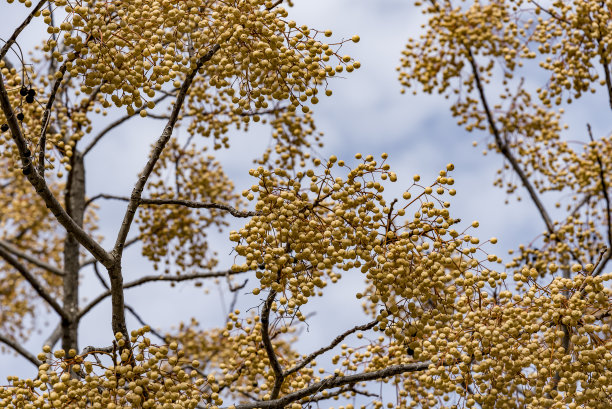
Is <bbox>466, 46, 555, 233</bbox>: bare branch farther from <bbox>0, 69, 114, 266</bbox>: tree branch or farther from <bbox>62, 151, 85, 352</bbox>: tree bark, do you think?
<bbox>0, 69, 114, 266</bbox>: tree branch

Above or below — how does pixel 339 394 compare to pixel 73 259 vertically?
below

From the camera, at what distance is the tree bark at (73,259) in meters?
9.38

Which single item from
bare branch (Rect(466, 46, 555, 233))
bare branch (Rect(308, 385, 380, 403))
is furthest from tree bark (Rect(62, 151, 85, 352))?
bare branch (Rect(466, 46, 555, 233))

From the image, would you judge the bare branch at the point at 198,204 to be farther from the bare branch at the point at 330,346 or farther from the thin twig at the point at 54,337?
the thin twig at the point at 54,337

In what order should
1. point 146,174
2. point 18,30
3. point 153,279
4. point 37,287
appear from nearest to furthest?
point 18,30 → point 146,174 → point 37,287 → point 153,279

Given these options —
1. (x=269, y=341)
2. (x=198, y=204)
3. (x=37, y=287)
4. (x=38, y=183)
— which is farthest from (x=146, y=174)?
(x=37, y=287)

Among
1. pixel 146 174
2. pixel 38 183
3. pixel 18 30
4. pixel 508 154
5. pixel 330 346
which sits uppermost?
pixel 508 154

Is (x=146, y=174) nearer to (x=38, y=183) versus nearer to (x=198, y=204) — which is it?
(x=198, y=204)

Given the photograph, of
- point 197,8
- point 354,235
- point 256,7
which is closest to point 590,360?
point 354,235

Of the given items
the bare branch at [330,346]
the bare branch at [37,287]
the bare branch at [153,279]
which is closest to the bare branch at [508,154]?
the bare branch at [153,279]

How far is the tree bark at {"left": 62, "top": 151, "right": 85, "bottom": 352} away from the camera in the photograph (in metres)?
9.38

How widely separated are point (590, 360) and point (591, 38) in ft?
15.0

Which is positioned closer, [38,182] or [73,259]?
[38,182]

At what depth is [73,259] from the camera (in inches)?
404
